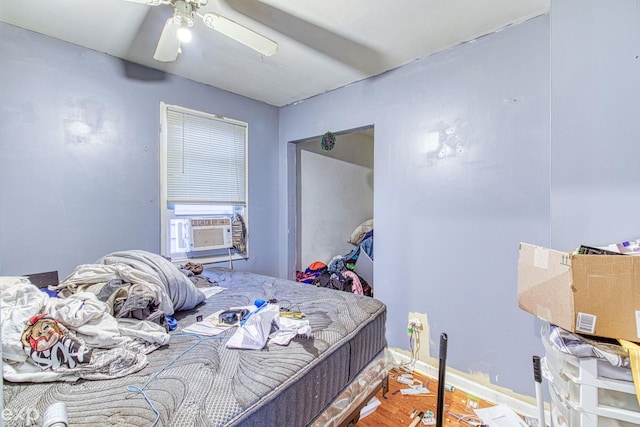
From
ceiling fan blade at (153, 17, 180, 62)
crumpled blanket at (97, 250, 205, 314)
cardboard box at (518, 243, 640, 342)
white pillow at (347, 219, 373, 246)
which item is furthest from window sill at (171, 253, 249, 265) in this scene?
cardboard box at (518, 243, 640, 342)

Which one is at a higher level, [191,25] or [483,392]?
[191,25]

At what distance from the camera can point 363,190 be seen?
4.55 meters

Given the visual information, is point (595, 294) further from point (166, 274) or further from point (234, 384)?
point (166, 274)

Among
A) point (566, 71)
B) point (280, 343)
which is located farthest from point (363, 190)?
point (280, 343)

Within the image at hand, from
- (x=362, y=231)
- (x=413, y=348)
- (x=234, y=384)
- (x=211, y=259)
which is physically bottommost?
(x=413, y=348)

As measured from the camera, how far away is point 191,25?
1653 millimetres

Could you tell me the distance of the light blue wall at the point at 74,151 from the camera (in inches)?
77.7

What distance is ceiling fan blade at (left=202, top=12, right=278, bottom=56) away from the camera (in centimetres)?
154

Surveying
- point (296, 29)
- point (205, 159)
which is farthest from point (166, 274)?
point (296, 29)

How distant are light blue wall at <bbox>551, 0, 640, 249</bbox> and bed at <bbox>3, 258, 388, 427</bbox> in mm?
1187

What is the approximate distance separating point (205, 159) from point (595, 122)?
2.83 meters

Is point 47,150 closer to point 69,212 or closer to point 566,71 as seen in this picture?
point 69,212

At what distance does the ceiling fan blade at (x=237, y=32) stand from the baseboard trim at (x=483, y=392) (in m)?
2.51

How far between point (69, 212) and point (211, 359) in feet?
5.90
